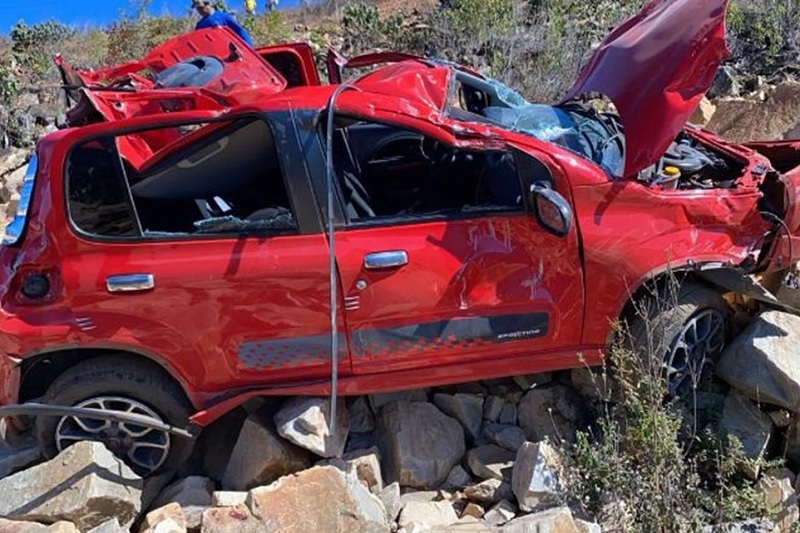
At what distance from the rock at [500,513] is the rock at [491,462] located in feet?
0.57

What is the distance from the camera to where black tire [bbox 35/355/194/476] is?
358 cm

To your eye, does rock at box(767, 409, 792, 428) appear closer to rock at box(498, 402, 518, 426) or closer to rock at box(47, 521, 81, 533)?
rock at box(498, 402, 518, 426)

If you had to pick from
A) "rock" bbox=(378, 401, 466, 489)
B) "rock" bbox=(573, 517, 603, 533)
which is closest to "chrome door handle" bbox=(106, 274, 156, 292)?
"rock" bbox=(378, 401, 466, 489)

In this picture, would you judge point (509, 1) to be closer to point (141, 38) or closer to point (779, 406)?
point (141, 38)

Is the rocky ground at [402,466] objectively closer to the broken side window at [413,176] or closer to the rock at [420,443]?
the rock at [420,443]

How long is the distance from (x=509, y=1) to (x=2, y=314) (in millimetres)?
10771

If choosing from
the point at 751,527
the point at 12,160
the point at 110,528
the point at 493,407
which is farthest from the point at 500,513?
the point at 12,160

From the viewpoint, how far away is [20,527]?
10.7 feet

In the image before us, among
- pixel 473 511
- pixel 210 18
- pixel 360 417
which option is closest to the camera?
pixel 473 511

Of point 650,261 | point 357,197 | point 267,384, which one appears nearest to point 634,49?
point 650,261

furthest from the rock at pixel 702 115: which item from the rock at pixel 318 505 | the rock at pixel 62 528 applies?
the rock at pixel 62 528

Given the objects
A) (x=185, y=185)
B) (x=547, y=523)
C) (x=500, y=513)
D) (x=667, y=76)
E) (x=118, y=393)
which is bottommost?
(x=500, y=513)

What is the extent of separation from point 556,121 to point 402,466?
1.97m

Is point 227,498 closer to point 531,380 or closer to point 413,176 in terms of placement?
point 531,380
